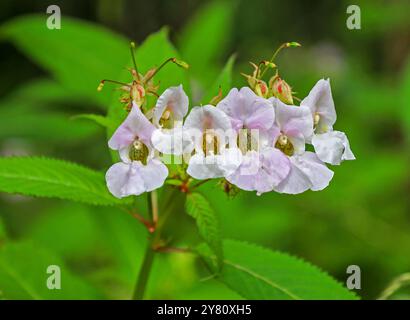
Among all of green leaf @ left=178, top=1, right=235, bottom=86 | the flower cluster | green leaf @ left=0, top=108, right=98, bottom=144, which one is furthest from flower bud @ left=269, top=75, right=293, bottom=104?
green leaf @ left=178, top=1, right=235, bottom=86

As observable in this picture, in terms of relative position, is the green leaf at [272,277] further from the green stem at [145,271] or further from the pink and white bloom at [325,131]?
the pink and white bloom at [325,131]

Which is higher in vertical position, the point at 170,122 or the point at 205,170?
the point at 170,122

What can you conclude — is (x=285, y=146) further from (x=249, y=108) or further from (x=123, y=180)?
(x=123, y=180)

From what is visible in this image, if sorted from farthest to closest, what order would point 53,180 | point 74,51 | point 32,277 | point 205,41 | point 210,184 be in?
point 205,41
point 74,51
point 32,277
point 210,184
point 53,180

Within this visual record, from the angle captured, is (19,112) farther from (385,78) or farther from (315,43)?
(315,43)

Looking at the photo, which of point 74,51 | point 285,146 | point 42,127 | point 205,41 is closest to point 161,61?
point 285,146
